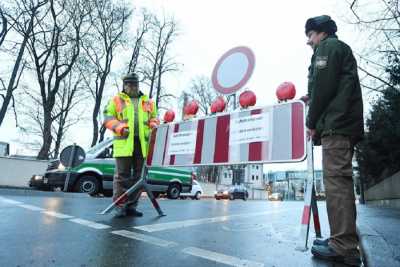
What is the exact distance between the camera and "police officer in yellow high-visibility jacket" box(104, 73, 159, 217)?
565 cm

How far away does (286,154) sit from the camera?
442 cm

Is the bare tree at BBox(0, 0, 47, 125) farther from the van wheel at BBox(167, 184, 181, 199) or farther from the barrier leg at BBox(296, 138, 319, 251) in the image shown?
the barrier leg at BBox(296, 138, 319, 251)

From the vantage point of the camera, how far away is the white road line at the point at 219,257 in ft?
9.45

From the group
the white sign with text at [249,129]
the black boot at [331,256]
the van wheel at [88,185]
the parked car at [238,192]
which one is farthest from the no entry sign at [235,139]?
the parked car at [238,192]

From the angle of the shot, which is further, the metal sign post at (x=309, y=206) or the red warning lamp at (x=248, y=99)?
the red warning lamp at (x=248, y=99)

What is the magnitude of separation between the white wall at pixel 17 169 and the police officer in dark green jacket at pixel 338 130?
22184 mm

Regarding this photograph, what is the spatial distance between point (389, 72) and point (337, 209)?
11.5 metres

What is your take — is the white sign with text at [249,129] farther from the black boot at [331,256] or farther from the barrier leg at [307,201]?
the black boot at [331,256]

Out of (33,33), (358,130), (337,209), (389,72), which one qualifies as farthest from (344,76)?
(33,33)

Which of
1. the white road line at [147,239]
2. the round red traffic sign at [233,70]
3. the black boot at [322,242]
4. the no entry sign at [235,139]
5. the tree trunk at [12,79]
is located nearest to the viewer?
the black boot at [322,242]

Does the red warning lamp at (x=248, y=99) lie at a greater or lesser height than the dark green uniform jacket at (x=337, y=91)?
greater

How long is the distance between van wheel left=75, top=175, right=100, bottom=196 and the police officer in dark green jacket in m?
12.8

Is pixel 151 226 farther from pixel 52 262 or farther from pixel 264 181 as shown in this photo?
pixel 264 181

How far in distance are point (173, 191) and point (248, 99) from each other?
14.3 m
